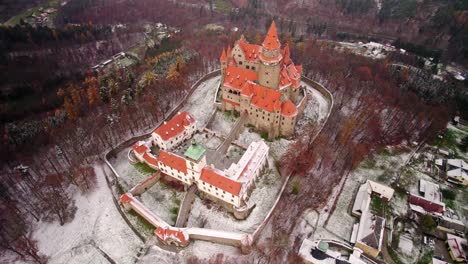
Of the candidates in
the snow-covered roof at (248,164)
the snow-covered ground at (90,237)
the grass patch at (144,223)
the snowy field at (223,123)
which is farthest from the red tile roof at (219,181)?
the snowy field at (223,123)

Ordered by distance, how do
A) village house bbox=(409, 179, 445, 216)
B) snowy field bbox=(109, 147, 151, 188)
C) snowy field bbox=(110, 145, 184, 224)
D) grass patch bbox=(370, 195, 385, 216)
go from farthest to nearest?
snowy field bbox=(109, 147, 151, 188) < village house bbox=(409, 179, 445, 216) < grass patch bbox=(370, 195, 385, 216) < snowy field bbox=(110, 145, 184, 224)

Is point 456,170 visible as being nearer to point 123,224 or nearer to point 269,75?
point 269,75

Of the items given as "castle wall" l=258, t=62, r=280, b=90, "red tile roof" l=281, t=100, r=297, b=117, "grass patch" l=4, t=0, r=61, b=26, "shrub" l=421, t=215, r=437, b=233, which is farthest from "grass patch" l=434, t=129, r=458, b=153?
"grass patch" l=4, t=0, r=61, b=26

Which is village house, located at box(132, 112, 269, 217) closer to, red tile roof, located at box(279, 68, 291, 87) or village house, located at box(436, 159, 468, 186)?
red tile roof, located at box(279, 68, 291, 87)

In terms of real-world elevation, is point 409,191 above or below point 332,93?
below

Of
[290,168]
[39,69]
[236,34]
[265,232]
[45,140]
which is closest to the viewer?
[265,232]

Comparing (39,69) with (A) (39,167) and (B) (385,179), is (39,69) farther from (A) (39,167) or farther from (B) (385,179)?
(B) (385,179)

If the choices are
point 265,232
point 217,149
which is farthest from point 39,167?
point 265,232

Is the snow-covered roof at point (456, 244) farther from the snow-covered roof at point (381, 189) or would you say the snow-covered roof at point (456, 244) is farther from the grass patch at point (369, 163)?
the grass patch at point (369, 163)
